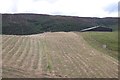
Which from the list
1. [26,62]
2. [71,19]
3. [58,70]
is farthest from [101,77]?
[71,19]

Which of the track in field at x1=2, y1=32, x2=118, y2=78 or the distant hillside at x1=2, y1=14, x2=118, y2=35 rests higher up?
the distant hillside at x1=2, y1=14, x2=118, y2=35

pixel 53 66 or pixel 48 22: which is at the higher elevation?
pixel 48 22

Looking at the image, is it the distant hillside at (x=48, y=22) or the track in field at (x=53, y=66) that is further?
the distant hillside at (x=48, y=22)

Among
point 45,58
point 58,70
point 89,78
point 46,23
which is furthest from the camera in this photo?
point 46,23

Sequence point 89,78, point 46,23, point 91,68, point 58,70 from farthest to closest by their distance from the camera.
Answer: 1. point 46,23
2. point 91,68
3. point 58,70
4. point 89,78

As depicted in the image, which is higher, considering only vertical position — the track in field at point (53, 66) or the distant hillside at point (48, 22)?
the distant hillside at point (48, 22)

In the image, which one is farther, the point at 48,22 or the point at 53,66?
the point at 48,22

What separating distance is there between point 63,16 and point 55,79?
398 ft

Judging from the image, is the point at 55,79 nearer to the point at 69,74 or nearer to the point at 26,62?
the point at 69,74

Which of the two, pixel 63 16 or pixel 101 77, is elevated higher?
pixel 63 16

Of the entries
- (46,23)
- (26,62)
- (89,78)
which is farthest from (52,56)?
(46,23)

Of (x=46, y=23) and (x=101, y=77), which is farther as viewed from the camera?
(x=46, y=23)

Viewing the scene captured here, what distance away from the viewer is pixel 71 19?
132m

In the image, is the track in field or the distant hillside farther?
the distant hillside
